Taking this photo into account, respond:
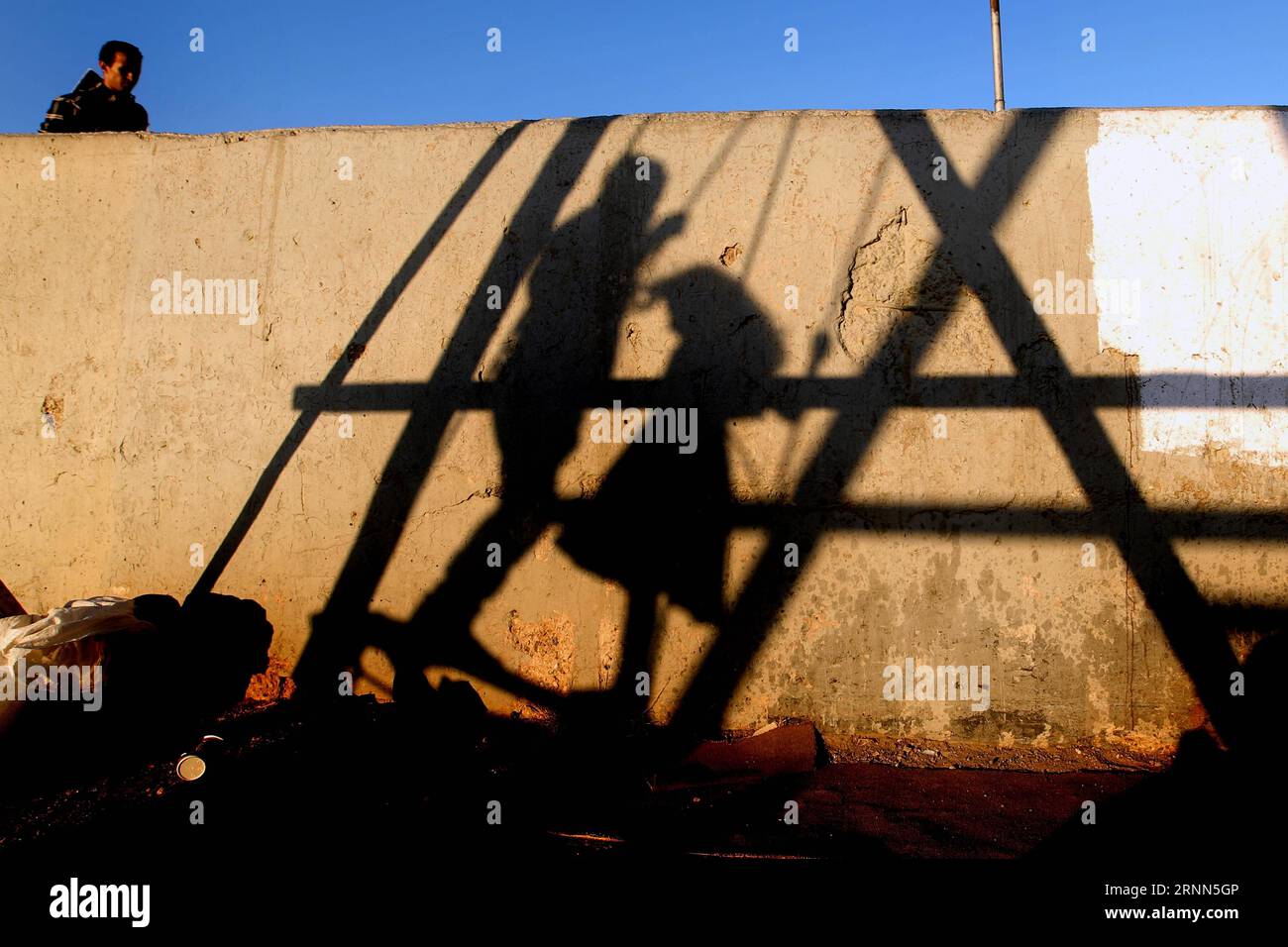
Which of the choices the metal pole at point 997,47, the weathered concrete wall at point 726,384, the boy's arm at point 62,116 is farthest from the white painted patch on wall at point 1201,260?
the boy's arm at point 62,116

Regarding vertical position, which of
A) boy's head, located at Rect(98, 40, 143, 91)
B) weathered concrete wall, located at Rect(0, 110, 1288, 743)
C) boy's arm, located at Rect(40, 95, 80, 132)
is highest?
boy's head, located at Rect(98, 40, 143, 91)

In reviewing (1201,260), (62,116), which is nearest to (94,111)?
(62,116)

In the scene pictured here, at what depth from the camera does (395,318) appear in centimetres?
398

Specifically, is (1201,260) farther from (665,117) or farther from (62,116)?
(62,116)

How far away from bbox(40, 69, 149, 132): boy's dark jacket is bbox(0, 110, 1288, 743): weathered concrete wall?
1.16 feet

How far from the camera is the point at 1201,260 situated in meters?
3.64

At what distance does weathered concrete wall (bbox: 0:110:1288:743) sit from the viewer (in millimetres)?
3615

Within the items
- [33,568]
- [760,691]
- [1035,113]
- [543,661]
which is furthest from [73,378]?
[1035,113]

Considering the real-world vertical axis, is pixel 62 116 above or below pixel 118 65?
below

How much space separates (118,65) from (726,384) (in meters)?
4.18

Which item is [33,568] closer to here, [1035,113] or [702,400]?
[702,400]

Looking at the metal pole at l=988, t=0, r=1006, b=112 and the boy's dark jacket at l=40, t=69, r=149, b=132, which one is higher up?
the metal pole at l=988, t=0, r=1006, b=112

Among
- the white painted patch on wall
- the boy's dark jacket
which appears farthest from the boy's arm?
the white painted patch on wall

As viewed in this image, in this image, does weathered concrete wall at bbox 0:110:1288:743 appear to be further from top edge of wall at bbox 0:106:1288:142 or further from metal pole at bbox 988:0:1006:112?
metal pole at bbox 988:0:1006:112
